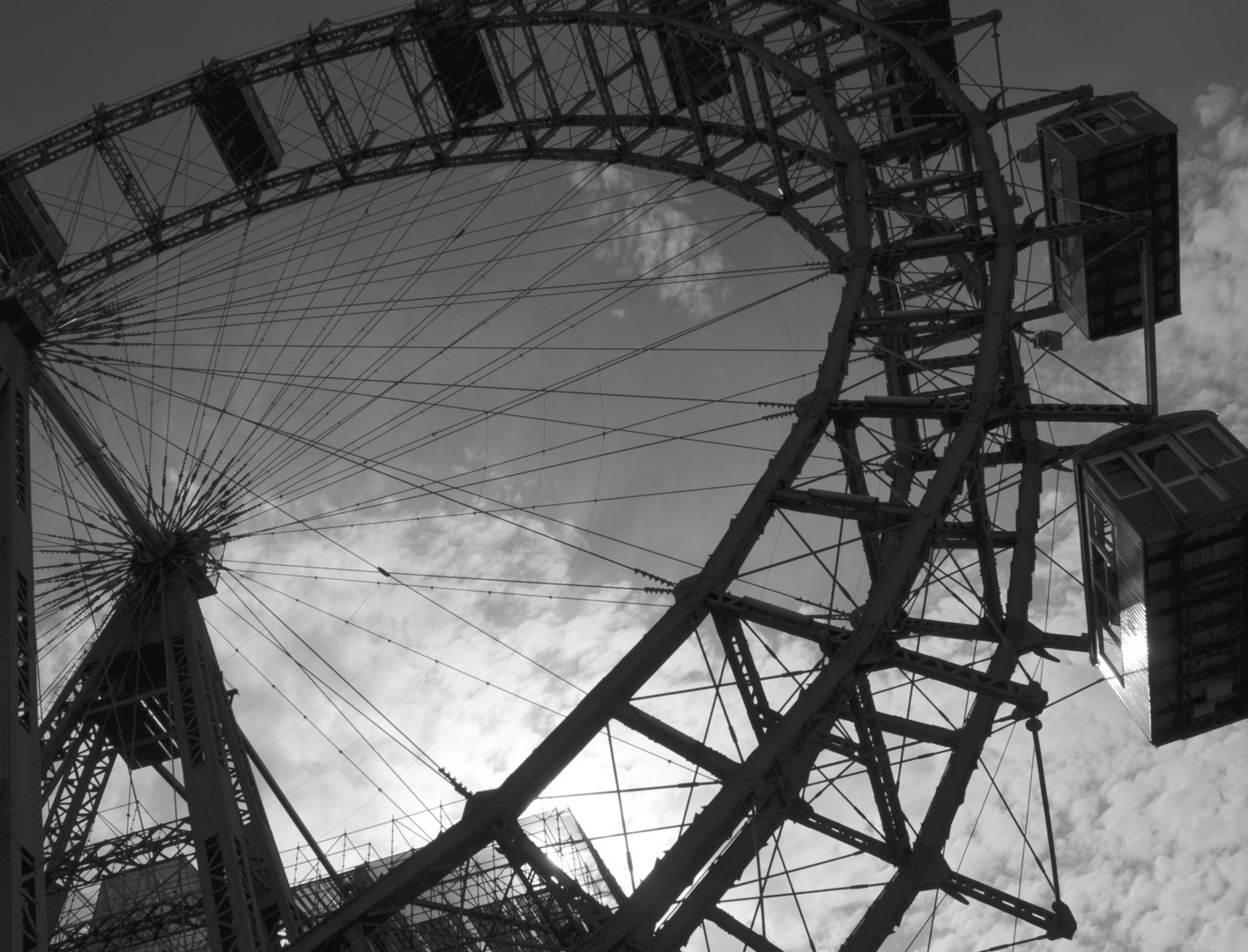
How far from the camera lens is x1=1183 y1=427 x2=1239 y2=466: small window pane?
14711 mm

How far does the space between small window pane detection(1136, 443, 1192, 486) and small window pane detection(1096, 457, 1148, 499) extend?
205mm

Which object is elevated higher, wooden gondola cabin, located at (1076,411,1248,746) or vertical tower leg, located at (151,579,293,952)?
vertical tower leg, located at (151,579,293,952)

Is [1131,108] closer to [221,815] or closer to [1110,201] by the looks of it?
[1110,201]

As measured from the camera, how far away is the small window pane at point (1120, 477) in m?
14.7

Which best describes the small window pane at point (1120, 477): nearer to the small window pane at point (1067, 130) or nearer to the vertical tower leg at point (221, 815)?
the small window pane at point (1067, 130)

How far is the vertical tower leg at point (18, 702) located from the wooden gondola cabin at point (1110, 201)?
621 inches

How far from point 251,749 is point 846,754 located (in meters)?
10.9

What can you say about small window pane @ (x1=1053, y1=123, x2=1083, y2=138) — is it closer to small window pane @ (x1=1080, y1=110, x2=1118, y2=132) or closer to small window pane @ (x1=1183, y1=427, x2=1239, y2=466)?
small window pane @ (x1=1080, y1=110, x2=1118, y2=132)

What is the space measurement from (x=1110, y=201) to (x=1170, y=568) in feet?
21.6

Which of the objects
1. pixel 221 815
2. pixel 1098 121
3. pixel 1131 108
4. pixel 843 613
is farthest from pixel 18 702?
pixel 1131 108

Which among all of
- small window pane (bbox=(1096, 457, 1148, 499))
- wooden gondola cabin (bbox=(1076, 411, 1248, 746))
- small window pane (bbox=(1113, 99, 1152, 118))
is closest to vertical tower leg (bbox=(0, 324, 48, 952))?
wooden gondola cabin (bbox=(1076, 411, 1248, 746))

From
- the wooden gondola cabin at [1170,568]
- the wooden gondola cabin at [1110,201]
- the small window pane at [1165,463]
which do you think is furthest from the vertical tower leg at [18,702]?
the wooden gondola cabin at [1110,201]

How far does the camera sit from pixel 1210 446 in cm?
1491

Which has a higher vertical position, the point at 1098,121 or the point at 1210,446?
the point at 1098,121
